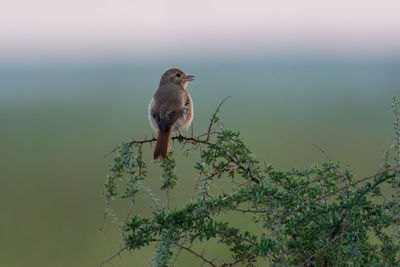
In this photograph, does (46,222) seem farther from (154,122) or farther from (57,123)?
(57,123)

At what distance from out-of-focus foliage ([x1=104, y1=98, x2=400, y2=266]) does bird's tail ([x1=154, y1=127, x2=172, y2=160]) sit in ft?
3.72

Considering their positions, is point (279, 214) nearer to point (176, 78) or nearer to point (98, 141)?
point (176, 78)

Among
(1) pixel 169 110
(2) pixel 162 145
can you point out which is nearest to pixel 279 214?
(2) pixel 162 145

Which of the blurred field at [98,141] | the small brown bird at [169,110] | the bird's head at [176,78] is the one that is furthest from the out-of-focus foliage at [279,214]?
the bird's head at [176,78]

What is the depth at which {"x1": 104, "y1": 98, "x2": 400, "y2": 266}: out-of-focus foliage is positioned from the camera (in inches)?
94.9

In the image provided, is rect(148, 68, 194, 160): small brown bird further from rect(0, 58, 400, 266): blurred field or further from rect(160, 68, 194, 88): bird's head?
rect(0, 58, 400, 266): blurred field

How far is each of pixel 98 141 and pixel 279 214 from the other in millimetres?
37246

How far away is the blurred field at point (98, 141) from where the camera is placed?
14557 mm

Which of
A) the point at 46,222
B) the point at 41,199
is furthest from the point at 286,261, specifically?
the point at 41,199

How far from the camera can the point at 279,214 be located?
258cm

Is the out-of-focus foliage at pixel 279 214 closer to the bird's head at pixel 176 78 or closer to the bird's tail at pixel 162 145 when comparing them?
the bird's tail at pixel 162 145

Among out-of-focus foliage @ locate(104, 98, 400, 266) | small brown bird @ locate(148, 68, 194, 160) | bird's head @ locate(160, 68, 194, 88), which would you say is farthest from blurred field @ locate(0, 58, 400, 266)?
bird's head @ locate(160, 68, 194, 88)

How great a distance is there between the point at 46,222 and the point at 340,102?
1861 inches

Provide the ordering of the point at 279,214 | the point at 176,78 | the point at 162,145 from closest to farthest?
the point at 279,214
the point at 162,145
the point at 176,78
